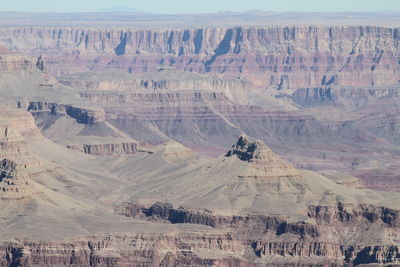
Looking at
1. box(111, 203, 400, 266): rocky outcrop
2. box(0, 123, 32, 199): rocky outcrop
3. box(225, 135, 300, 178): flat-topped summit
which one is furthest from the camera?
box(225, 135, 300, 178): flat-topped summit

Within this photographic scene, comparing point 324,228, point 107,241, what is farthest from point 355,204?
point 107,241

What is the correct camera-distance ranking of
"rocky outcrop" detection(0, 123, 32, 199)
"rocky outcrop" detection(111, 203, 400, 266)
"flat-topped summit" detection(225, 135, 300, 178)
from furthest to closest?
"flat-topped summit" detection(225, 135, 300, 178) → "rocky outcrop" detection(0, 123, 32, 199) → "rocky outcrop" detection(111, 203, 400, 266)

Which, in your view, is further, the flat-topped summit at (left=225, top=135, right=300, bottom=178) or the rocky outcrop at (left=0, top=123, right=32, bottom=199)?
the flat-topped summit at (left=225, top=135, right=300, bottom=178)

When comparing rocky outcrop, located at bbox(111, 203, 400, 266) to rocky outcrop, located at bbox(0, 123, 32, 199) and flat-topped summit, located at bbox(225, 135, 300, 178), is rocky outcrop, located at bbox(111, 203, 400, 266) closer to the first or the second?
flat-topped summit, located at bbox(225, 135, 300, 178)

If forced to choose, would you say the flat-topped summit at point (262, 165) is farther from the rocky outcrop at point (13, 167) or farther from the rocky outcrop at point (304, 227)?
the rocky outcrop at point (13, 167)

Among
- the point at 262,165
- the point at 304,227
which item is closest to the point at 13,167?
the point at 262,165

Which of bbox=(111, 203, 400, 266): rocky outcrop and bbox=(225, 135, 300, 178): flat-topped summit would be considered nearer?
bbox=(111, 203, 400, 266): rocky outcrop

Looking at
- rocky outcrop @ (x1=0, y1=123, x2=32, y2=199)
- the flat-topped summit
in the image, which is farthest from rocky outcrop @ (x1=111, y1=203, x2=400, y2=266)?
rocky outcrop @ (x1=0, y1=123, x2=32, y2=199)

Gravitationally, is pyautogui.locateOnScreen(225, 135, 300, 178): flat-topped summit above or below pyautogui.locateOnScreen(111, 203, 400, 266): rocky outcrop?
above

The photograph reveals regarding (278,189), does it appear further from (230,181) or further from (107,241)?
(107,241)

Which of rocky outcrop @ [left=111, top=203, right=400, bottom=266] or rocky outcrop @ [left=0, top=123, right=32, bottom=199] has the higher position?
rocky outcrop @ [left=0, top=123, right=32, bottom=199]

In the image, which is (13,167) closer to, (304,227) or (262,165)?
(262,165)
